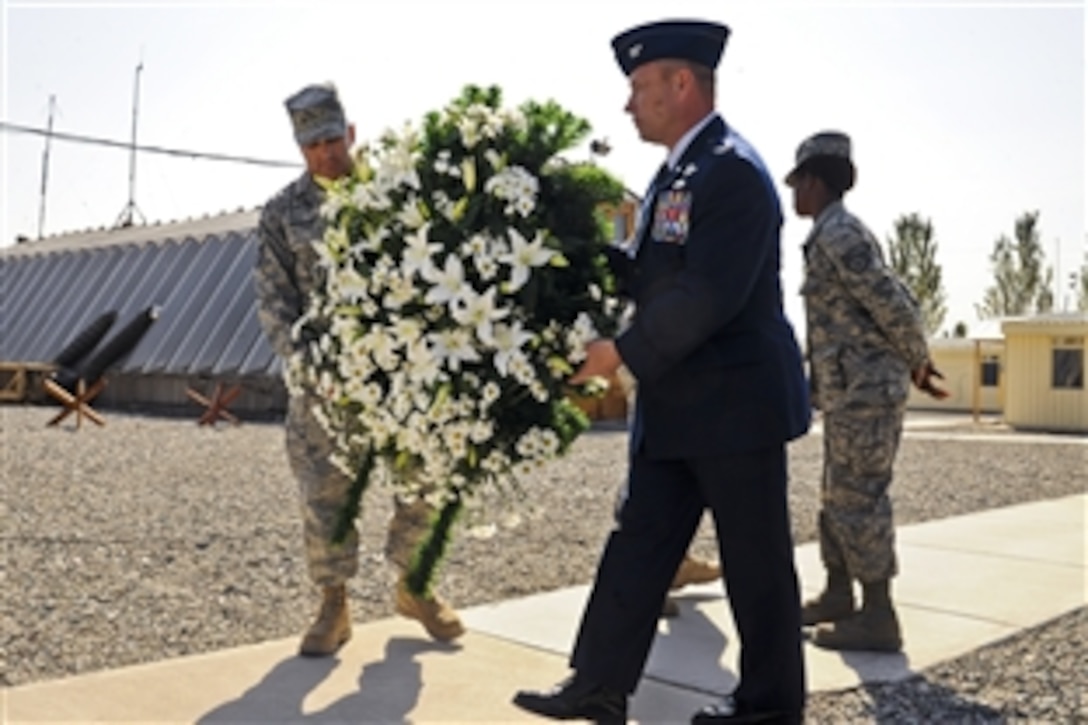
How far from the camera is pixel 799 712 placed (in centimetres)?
321

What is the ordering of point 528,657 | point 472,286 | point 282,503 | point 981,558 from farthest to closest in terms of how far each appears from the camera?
point 282,503 → point 981,558 → point 528,657 → point 472,286

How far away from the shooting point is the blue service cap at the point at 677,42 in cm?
313

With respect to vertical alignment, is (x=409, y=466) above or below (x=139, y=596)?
above

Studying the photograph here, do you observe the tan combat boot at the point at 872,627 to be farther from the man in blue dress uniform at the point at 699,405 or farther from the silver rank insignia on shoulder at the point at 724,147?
the silver rank insignia on shoulder at the point at 724,147

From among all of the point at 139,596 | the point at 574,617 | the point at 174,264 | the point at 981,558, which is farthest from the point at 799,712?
the point at 174,264

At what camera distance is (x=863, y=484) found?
4613 millimetres

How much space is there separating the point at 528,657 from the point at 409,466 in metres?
1.30

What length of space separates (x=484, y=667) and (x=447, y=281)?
5.46 ft

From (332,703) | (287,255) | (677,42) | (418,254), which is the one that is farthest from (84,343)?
(677,42)

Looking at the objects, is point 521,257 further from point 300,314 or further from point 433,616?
point 433,616

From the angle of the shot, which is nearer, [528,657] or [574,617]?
[528,657]

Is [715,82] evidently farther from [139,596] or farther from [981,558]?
[981,558]

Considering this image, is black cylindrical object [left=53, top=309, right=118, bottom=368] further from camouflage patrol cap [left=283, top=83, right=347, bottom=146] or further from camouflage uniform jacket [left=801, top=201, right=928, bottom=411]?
camouflage uniform jacket [left=801, top=201, right=928, bottom=411]

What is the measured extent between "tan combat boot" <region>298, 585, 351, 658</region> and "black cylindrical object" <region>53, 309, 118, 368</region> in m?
19.6
